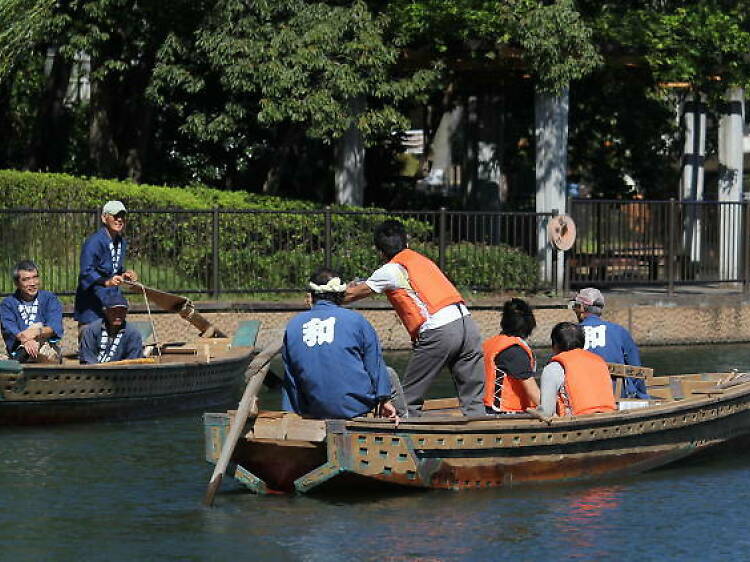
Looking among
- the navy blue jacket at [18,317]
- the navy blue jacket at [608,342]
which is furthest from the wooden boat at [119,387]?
the navy blue jacket at [608,342]

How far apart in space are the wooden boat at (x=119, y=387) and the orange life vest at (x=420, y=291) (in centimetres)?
421

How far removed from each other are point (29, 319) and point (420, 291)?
5.10 metres

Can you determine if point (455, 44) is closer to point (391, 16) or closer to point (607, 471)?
point (391, 16)

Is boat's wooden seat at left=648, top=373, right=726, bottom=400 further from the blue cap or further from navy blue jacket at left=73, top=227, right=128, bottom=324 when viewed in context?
navy blue jacket at left=73, top=227, right=128, bottom=324

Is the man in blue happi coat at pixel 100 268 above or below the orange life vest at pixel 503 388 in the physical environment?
above

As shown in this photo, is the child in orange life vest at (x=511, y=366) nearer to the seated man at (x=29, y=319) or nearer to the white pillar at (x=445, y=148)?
the seated man at (x=29, y=319)

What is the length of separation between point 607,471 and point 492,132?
19986 mm

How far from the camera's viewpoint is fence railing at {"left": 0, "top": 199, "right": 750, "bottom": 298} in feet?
77.9

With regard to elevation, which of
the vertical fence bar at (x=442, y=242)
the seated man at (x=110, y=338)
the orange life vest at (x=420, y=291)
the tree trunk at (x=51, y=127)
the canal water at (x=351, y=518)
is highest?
the tree trunk at (x=51, y=127)

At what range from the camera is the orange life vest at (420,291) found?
13.2m

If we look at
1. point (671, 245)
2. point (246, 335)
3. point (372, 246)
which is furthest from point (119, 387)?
point (671, 245)

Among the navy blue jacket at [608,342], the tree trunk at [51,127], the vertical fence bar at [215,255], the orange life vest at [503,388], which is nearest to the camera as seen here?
the orange life vest at [503,388]

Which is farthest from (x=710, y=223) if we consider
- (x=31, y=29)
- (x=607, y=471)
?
(x=607, y=471)

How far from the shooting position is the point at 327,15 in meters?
25.8
